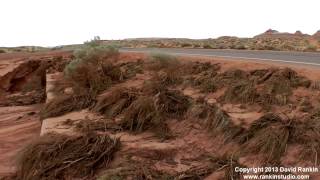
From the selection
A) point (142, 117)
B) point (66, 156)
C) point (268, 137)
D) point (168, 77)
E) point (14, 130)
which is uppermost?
point (168, 77)

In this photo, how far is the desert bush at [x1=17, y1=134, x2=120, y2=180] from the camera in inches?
337

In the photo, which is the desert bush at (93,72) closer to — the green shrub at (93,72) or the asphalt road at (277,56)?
the green shrub at (93,72)

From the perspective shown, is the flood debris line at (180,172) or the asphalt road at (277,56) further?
the asphalt road at (277,56)

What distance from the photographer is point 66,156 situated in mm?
8906

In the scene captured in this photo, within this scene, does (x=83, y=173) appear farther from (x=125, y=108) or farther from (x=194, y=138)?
(x=125, y=108)

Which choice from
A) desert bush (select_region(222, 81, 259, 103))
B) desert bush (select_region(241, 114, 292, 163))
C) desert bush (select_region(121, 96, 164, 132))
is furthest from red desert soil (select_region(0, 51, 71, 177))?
desert bush (select_region(241, 114, 292, 163))

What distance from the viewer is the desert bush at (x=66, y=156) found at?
8.57 metres

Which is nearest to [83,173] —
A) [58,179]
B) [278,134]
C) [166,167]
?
[58,179]

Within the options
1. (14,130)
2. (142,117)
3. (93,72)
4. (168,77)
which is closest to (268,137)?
(142,117)

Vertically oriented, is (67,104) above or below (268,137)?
below

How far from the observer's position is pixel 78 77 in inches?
622

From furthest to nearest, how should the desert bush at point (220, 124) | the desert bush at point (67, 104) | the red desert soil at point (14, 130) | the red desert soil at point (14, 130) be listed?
the desert bush at point (67, 104) < the red desert soil at point (14, 130) < the red desert soil at point (14, 130) < the desert bush at point (220, 124)

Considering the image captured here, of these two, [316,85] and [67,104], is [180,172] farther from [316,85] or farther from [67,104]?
[67,104]

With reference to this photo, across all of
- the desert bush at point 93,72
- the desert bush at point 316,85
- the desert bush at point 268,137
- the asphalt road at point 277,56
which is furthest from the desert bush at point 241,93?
the desert bush at point 93,72
